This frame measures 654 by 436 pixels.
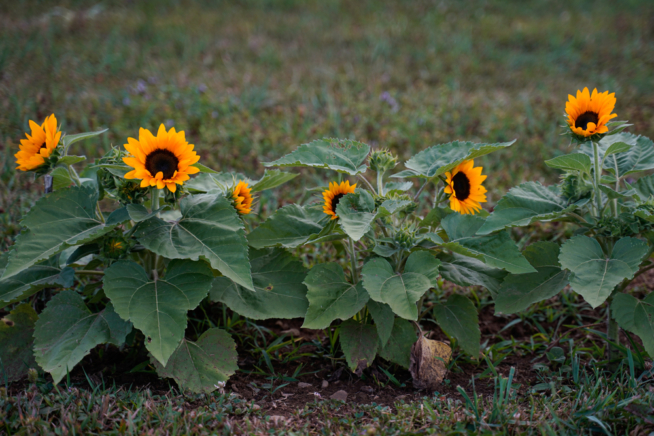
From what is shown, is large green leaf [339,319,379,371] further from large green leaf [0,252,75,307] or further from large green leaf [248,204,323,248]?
large green leaf [0,252,75,307]

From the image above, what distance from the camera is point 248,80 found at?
17.5 feet

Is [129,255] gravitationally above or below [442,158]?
below

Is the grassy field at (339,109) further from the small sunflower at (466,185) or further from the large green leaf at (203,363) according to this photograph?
the small sunflower at (466,185)

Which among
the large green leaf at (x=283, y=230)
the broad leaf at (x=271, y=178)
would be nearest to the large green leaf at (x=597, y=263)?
the large green leaf at (x=283, y=230)

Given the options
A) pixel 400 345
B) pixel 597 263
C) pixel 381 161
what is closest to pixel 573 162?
pixel 597 263

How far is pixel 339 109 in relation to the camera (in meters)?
4.74

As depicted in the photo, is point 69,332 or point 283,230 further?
point 283,230

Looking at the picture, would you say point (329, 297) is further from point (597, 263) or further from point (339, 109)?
point (339, 109)

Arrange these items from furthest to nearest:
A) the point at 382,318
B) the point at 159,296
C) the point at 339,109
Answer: the point at 339,109 → the point at 382,318 → the point at 159,296

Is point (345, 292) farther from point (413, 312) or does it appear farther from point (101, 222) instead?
point (101, 222)

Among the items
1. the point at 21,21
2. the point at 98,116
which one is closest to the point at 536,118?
the point at 98,116

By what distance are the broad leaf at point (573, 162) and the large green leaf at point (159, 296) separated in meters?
1.41

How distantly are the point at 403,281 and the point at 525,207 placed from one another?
61cm

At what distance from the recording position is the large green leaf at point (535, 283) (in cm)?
203
